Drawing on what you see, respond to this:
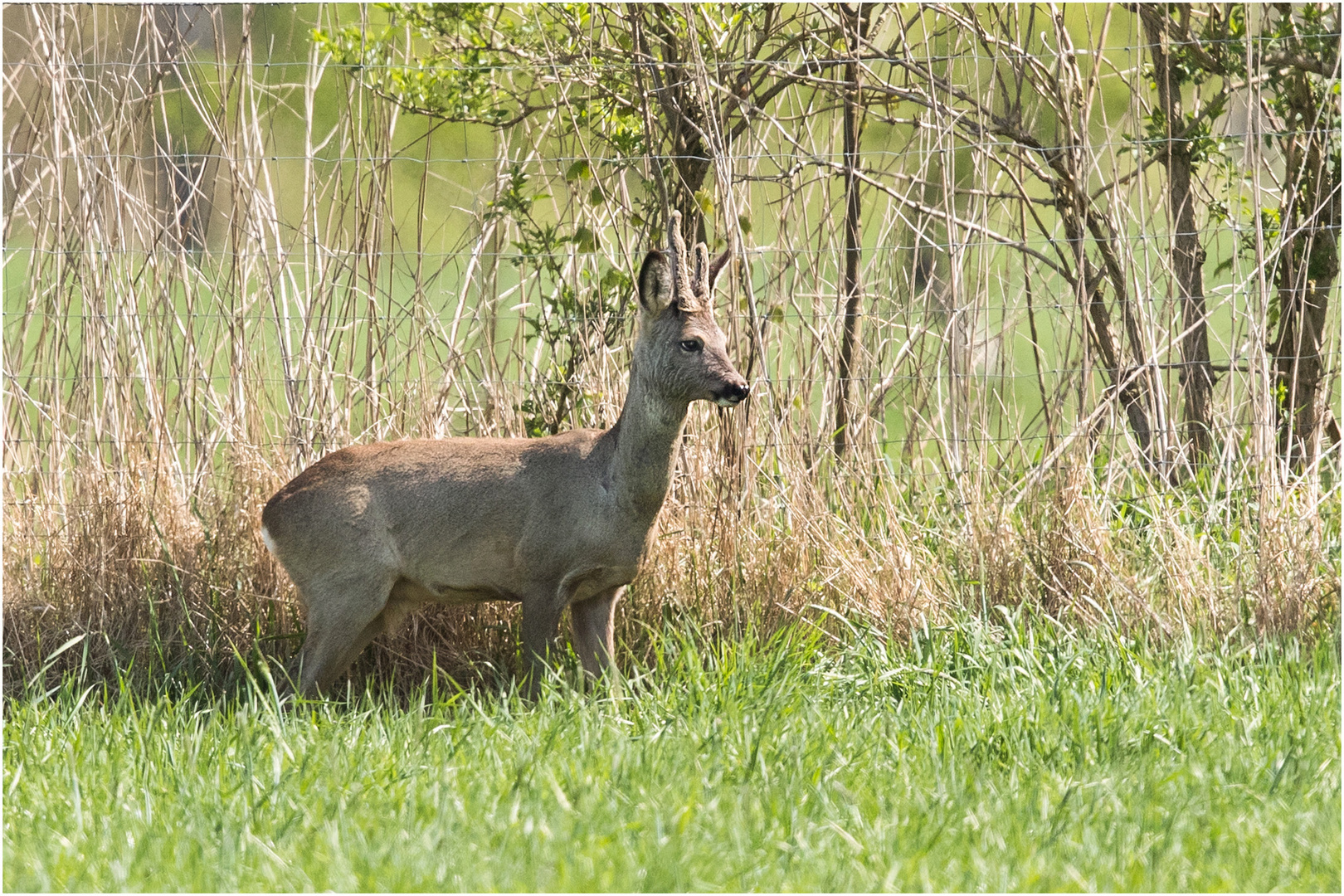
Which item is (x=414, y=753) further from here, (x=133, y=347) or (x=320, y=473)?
(x=133, y=347)

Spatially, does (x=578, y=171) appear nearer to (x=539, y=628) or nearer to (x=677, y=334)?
(x=677, y=334)

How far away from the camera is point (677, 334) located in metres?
4.49

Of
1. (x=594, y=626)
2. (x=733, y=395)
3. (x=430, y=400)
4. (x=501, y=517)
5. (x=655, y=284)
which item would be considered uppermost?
(x=655, y=284)

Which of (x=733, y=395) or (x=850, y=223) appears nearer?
(x=733, y=395)

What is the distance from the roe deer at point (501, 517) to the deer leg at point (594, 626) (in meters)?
0.15

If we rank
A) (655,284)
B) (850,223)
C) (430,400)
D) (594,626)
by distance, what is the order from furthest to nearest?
(850,223) < (430,400) < (594,626) < (655,284)

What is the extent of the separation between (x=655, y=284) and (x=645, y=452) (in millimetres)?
586

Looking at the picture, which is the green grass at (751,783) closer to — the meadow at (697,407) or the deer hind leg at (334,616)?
the meadow at (697,407)

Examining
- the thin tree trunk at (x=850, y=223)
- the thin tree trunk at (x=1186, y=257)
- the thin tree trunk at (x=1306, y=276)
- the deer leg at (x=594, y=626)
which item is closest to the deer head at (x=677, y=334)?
the deer leg at (x=594, y=626)

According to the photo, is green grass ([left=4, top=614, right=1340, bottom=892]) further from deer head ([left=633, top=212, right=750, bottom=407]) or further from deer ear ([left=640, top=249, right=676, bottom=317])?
deer ear ([left=640, top=249, right=676, bottom=317])

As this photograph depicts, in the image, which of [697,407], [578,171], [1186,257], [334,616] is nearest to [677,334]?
[697,407]

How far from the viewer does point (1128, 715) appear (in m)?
3.78

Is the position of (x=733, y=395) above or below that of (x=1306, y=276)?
below

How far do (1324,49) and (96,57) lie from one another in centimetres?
521
